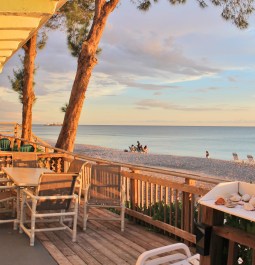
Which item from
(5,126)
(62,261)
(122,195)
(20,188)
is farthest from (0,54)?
Answer: (5,126)

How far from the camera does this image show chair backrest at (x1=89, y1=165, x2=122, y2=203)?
5500 millimetres

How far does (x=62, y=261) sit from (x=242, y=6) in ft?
35.0

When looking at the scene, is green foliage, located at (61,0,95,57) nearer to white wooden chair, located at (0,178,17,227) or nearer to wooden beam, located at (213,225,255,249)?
white wooden chair, located at (0,178,17,227)

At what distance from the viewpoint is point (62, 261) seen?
13.6ft

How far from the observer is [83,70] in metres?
11.0

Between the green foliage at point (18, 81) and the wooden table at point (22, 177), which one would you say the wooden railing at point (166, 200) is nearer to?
the wooden table at point (22, 177)

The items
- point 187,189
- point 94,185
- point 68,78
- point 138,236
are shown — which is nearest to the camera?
point 187,189

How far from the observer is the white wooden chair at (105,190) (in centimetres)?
542

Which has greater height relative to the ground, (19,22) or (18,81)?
(18,81)

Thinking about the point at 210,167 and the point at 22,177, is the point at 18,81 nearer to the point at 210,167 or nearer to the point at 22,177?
the point at 210,167

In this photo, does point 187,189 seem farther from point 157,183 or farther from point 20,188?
point 20,188

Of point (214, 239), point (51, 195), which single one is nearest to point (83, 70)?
point (51, 195)

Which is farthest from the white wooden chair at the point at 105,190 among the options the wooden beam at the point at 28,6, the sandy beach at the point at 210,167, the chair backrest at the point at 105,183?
the sandy beach at the point at 210,167

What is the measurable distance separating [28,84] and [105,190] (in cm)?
1105
